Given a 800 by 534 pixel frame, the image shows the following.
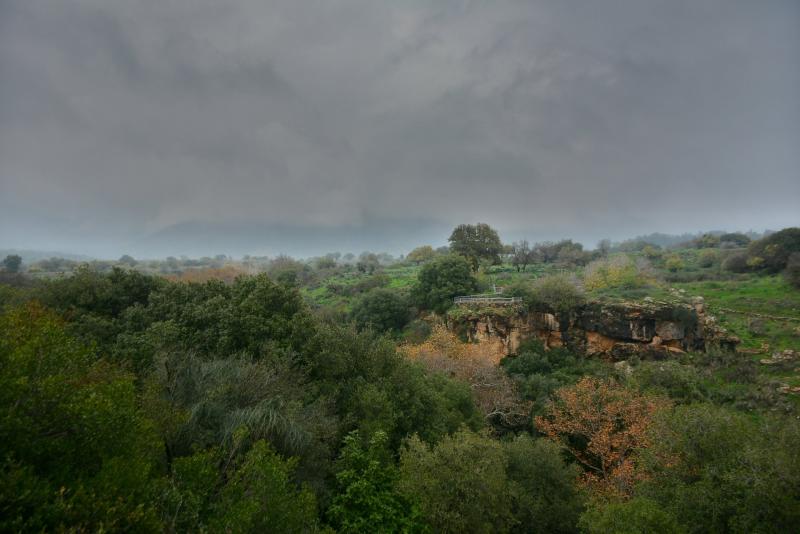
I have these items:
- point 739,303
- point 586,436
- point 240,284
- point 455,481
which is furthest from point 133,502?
point 739,303

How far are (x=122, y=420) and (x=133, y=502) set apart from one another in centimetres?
149

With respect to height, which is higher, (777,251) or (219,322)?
(777,251)

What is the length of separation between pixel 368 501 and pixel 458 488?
8.80 ft

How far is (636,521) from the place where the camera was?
922 centimetres

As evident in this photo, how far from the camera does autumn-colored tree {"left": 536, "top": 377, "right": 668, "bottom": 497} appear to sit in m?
17.4

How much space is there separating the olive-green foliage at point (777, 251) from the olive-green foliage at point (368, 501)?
2270 inches

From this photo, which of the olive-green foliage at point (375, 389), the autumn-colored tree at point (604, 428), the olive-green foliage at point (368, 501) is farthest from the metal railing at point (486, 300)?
the olive-green foliage at point (368, 501)

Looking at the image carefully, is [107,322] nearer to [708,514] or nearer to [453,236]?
[708,514]

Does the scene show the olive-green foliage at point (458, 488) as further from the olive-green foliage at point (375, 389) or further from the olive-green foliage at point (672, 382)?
the olive-green foliage at point (672, 382)

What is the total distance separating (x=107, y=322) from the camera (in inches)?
641

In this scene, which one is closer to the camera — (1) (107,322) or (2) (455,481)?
(2) (455,481)

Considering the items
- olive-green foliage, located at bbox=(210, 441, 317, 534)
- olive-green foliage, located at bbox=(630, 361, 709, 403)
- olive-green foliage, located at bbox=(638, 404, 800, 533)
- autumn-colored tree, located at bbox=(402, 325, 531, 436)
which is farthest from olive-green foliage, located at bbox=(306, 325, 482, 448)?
olive-green foliage, located at bbox=(630, 361, 709, 403)

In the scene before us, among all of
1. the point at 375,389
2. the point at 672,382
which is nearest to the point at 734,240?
the point at 672,382

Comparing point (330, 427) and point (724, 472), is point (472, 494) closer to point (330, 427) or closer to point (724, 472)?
point (330, 427)
